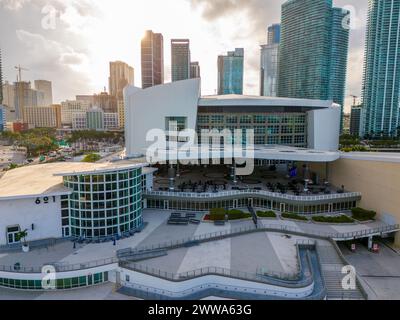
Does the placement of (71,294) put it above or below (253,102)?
below

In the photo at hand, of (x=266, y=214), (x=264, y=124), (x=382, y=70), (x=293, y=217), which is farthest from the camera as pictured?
(x=382, y=70)

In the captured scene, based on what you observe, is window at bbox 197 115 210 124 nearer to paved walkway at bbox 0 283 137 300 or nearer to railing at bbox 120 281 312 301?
railing at bbox 120 281 312 301

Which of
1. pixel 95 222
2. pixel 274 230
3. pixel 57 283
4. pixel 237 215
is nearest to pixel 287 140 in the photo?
pixel 237 215

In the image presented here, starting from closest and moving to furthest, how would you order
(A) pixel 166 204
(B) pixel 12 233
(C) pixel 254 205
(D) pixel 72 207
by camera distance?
(B) pixel 12 233 → (D) pixel 72 207 → (A) pixel 166 204 → (C) pixel 254 205

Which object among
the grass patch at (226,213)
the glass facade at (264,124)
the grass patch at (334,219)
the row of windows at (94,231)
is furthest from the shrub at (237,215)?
the glass facade at (264,124)

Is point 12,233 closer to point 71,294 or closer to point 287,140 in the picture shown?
point 71,294
